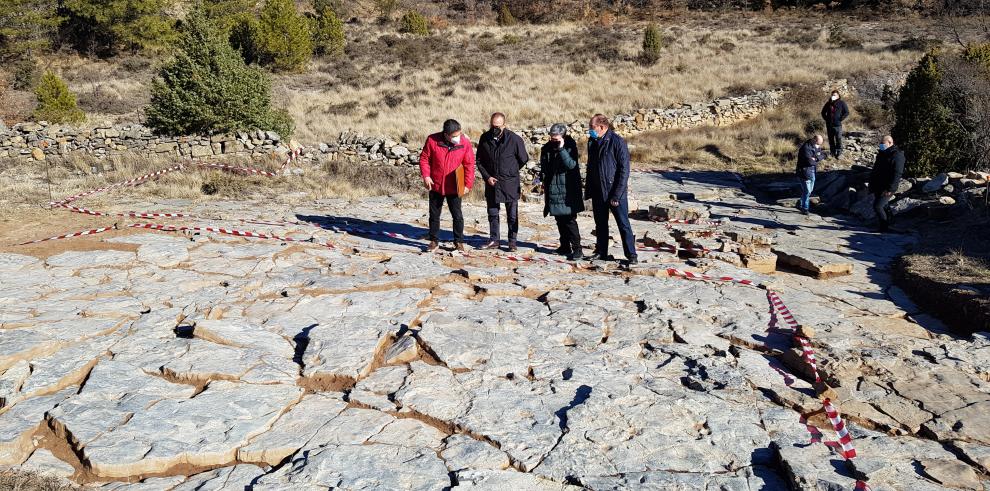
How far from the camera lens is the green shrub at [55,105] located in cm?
2055

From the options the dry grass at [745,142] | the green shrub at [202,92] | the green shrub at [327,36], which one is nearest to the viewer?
the green shrub at [202,92]

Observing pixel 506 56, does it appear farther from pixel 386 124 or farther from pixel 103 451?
pixel 103 451

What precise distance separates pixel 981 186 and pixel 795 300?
688cm

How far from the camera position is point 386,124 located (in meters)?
21.4

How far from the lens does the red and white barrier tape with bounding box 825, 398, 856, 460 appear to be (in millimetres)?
4171

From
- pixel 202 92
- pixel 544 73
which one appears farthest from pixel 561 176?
pixel 544 73

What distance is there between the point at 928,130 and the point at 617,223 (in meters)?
9.72

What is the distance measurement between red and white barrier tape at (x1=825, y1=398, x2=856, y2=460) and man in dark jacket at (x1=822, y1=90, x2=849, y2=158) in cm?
1292

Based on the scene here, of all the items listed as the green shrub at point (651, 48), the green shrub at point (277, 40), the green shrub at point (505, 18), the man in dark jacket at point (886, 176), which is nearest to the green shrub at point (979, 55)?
the man in dark jacket at point (886, 176)

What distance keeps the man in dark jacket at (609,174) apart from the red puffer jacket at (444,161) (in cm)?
153

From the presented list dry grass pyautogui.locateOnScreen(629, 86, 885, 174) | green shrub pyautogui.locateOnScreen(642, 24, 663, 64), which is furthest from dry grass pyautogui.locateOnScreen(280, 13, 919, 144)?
dry grass pyautogui.locateOnScreen(629, 86, 885, 174)

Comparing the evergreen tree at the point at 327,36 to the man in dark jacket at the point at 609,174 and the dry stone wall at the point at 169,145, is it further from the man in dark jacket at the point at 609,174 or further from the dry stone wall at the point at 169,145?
the man in dark jacket at the point at 609,174

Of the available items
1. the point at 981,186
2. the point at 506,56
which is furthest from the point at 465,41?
the point at 981,186

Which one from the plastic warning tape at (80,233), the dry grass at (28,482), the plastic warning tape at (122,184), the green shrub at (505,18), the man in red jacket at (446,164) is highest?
the green shrub at (505,18)
